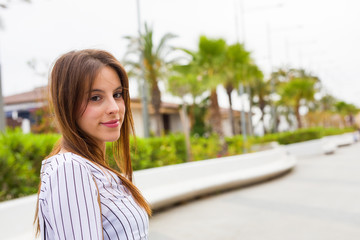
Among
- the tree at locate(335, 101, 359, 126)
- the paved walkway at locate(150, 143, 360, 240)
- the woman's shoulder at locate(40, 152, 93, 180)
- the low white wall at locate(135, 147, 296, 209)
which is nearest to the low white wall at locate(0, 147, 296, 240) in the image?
the low white wall at locate(135, 147, 296, 209)

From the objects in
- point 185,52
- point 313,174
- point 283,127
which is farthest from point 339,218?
point 283,127

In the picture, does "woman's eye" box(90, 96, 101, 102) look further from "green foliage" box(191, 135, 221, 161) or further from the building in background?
the building in background

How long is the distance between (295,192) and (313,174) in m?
3.94

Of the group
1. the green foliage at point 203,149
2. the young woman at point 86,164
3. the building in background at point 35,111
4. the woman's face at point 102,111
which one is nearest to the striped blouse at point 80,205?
the young woman at point 86,164

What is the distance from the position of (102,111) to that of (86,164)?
224 millimetres

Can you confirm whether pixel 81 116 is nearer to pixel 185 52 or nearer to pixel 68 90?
pixel 68 90

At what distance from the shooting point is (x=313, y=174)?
42.2 feet

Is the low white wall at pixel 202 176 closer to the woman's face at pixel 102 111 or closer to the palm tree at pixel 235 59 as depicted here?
the woman's face at pixel 102 111

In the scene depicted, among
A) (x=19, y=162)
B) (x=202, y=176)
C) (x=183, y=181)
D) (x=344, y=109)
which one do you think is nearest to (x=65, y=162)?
(x=19, y=162)

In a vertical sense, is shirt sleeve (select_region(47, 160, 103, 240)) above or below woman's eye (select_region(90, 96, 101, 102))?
below

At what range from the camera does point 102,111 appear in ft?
4.67

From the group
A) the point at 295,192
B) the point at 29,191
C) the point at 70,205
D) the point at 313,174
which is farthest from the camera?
the point at 313,174

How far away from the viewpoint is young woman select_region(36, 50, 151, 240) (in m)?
1.17

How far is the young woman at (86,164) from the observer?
1165 mm
